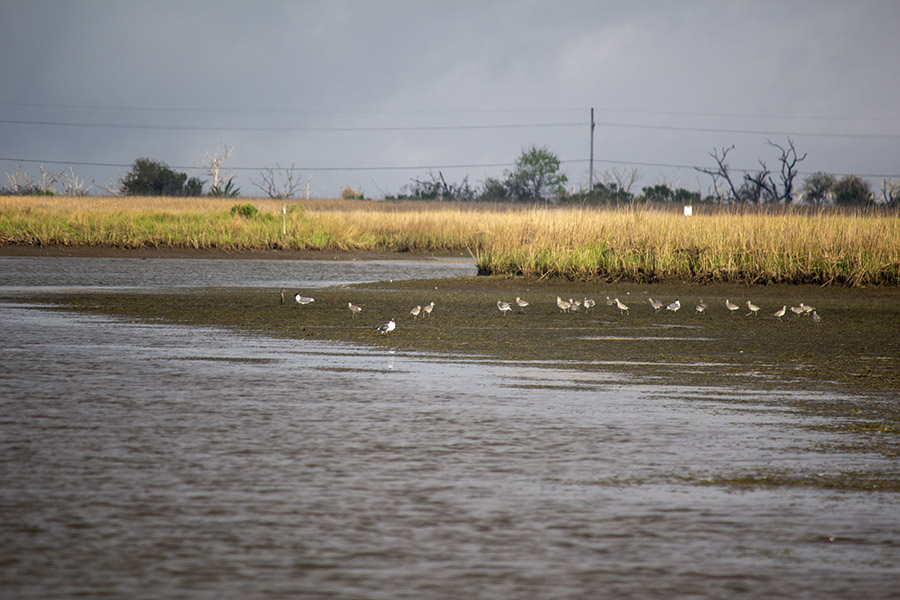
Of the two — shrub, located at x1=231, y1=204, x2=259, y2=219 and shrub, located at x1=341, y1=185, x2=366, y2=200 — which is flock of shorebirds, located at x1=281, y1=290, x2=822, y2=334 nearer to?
shrub, located at x1=231, y1=204, x2=259, y2=219

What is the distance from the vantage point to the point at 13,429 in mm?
7117

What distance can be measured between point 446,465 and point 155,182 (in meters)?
82.2

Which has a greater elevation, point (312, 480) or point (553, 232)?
point (553, 232)

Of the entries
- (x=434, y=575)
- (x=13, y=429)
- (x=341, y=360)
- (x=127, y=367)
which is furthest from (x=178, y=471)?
(x=341, y=360)

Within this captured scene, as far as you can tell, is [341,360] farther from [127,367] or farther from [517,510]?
[517,510]

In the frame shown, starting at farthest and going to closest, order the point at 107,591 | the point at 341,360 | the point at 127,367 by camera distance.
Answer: the point at 341,360 < the point at 127,367 < the point at 107,591

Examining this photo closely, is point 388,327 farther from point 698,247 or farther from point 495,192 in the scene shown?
point 495,192

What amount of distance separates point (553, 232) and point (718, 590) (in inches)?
813

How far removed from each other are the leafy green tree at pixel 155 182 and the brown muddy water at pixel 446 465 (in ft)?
237

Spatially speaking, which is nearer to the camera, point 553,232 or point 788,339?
point 788,339

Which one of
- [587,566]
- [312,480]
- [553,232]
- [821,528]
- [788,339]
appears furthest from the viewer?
[553,232]

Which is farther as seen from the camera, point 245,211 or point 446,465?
point 245,211

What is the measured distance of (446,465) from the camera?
20.5 feet

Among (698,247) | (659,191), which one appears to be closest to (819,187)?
(659,191)
